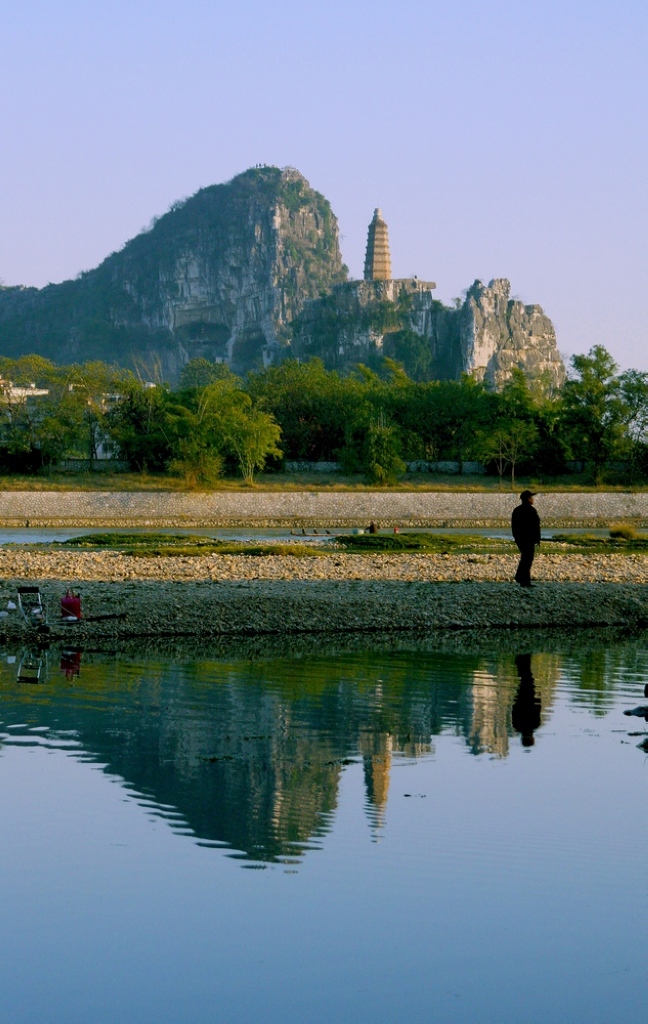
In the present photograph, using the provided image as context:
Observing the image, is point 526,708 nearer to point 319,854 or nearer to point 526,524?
point 319,854

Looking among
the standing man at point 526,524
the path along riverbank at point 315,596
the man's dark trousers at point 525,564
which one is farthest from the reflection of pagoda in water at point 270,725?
the man's dark trousers at point 525,564

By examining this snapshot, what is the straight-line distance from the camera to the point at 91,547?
118 feet

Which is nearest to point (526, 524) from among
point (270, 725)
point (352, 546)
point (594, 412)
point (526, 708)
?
point (526, 708)

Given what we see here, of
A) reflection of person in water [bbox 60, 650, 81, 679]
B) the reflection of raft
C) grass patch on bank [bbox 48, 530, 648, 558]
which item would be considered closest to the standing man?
reflection of person in water [bbox 60, 650, 81, 679]

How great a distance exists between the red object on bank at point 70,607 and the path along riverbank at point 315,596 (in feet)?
0.52

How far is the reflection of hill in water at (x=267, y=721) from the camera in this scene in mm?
9617

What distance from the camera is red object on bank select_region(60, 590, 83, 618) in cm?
1910

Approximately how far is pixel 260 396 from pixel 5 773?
80999 mm

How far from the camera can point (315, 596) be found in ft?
70.5

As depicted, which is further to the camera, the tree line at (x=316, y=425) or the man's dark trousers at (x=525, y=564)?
the tree line at (x=316, y=425)

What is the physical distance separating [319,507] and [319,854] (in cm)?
5662

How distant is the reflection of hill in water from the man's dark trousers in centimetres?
358

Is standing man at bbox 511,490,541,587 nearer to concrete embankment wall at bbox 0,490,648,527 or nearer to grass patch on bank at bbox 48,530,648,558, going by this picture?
grass patch on bank at bbox 48,530,648,558

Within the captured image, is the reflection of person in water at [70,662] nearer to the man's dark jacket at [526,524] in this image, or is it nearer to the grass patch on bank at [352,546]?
the man's dark jacket at [526,524]
